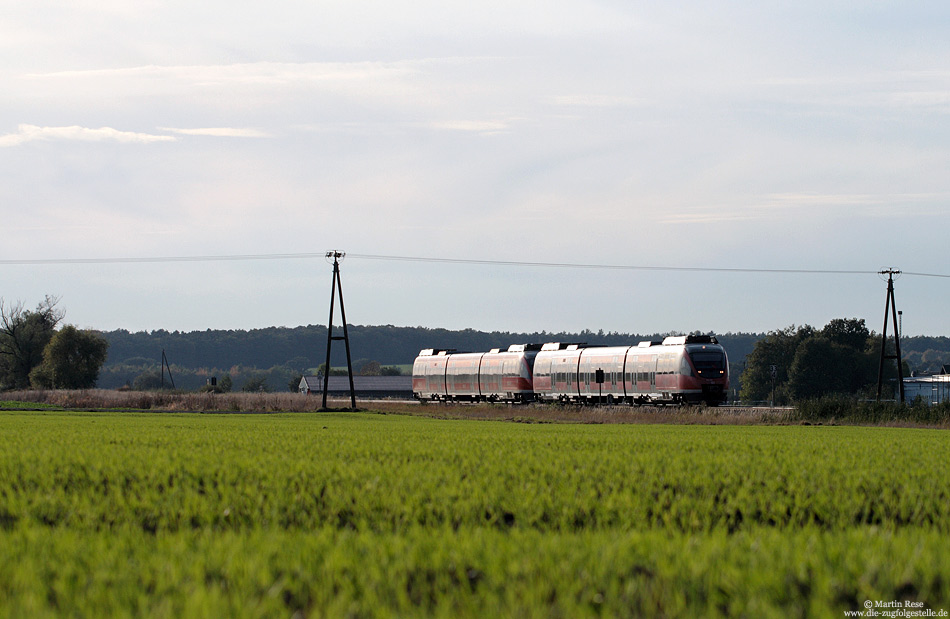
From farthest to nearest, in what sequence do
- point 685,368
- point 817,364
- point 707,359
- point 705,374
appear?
point 817,364
point 707,359
point 705,374
point 685,368

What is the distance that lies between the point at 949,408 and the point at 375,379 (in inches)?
4182

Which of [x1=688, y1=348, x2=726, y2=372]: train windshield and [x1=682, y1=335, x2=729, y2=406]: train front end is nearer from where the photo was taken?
[x1=682, y1=335, x2=729, y2=406]: train front end

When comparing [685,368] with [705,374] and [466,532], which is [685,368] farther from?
[466,532]

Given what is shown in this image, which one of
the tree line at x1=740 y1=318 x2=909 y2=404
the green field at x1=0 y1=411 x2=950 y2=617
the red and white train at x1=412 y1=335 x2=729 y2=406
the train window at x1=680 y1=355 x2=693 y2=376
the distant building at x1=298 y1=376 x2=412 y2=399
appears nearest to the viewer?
the green field at x1=0 y1=411 x2=950 y2=617

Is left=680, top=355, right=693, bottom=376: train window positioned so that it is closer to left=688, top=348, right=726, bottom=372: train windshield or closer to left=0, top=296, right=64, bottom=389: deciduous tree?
left=688, top=348, right=726, bottom=372: train windshield

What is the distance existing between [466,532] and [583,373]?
64.5 meters

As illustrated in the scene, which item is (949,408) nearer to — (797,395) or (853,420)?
(853,420)

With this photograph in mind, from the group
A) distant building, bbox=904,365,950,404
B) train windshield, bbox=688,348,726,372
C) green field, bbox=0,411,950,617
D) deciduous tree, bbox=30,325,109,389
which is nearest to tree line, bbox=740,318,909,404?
distant building, bbox=904,365,950,404

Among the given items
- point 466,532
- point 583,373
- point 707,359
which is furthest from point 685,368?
point 466,532

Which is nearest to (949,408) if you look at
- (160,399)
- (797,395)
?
(160,399)

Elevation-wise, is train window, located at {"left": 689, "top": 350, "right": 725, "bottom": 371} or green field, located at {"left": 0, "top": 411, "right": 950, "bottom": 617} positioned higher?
train window, located at {"left": 689, "top": 350, "right": 725, "bottom": 371}

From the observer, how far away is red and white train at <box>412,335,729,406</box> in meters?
62.1

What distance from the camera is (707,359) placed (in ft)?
204

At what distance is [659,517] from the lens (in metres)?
9.95
